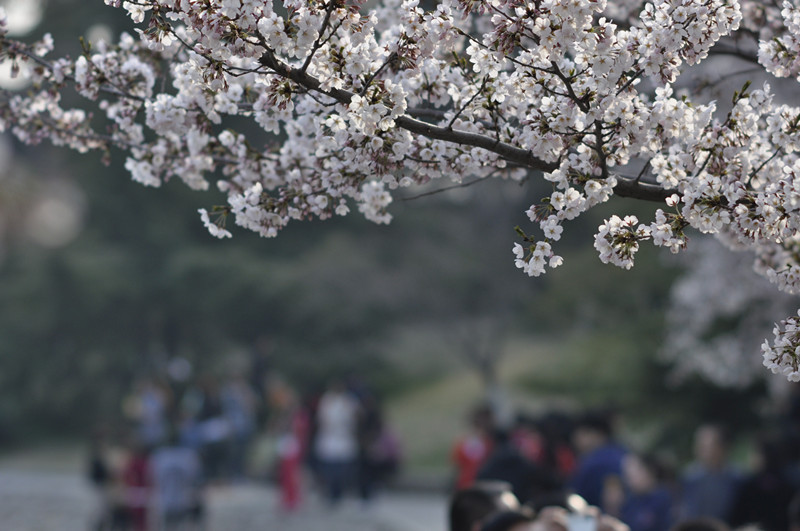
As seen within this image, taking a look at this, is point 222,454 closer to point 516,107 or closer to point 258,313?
point 258,313

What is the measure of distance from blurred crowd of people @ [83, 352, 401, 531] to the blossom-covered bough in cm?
784

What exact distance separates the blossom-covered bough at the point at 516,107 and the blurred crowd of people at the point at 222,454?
7842 mm

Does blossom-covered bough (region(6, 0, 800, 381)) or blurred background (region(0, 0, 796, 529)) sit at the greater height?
blurred background (region(0, 0, 796, 529))

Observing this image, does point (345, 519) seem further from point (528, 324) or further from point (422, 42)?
point (528, 324)

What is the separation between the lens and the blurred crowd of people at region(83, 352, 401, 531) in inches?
430

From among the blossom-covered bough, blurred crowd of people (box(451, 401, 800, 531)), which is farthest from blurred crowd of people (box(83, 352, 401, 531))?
the blossom-covered bough

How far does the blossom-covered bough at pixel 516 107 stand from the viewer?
291cm

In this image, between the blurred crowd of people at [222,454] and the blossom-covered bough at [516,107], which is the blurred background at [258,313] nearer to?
the blurred crowd of people at [222,454]

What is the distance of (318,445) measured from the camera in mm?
14898

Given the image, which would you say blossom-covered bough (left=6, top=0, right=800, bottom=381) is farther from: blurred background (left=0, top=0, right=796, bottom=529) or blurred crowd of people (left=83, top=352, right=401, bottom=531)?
blurred background (left=0, top=0, right=796, bottom=529)

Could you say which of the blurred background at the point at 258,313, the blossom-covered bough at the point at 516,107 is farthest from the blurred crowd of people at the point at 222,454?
the blossom-covered bough at the point at 516,107

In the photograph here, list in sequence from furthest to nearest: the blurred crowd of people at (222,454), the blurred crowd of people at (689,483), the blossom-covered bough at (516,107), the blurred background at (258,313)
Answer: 1. the blurred background at (258,313)
2. the blurred crowd of people at (222,454)
3. the blurred crowd of people at (689,483)
4. the blossom-covered bough at (516,107)

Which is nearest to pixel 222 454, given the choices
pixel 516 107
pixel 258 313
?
pixel 258 313

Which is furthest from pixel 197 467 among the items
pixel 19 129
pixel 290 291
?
pixel 290 291
